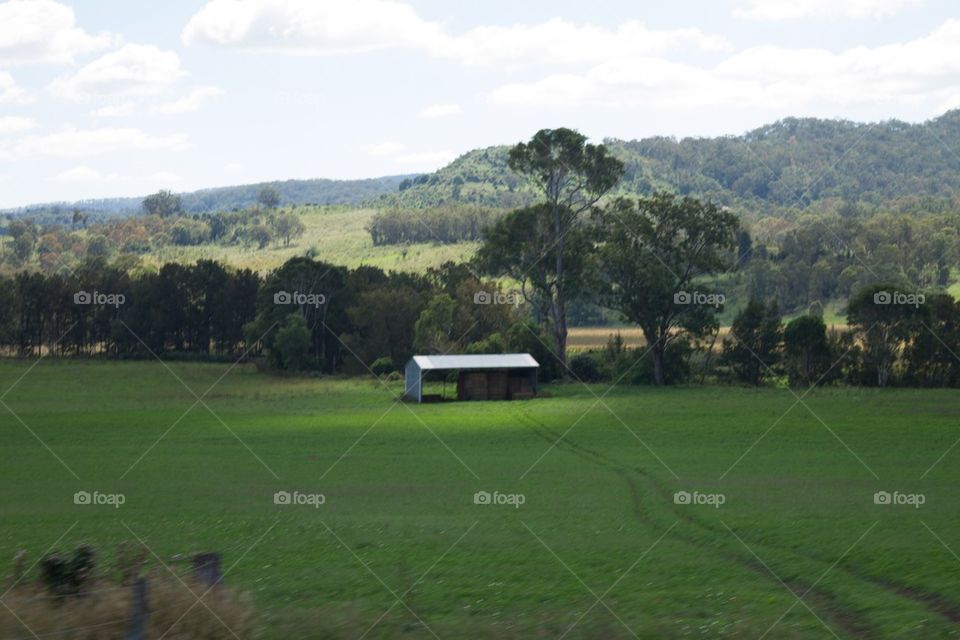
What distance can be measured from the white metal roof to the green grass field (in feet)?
22.6

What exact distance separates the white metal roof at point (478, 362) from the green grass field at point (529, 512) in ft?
22.6

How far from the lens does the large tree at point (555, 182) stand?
88.8 metres

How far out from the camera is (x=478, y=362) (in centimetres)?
6981

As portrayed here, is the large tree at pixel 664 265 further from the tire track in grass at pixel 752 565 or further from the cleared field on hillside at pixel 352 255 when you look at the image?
the cleared field on hillside at pixel 352 255

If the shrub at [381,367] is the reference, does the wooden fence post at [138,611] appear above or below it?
above

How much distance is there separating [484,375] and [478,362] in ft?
3.71

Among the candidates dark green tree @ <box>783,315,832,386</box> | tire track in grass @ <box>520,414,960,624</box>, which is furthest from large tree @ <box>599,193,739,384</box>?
tire track in grass @ <box>520,414,960,624</box>

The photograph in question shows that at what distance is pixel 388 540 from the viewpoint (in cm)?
2359

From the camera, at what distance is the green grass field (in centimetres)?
1647

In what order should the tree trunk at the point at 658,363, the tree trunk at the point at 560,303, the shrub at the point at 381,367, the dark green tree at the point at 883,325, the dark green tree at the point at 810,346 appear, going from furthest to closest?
the tree trunk at the point at 560,303, the shrub at the point at 381,367, the tree trunk at the point at 658,363, the dark green tree at the point at 883,325, the dark green tree at the point at 810,346

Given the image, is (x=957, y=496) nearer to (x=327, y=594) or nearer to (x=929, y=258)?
(x=327, y=594)

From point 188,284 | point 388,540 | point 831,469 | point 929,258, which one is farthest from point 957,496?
point 929,258

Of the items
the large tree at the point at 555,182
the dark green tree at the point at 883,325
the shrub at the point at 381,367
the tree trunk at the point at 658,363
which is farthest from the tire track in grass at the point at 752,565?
the large tree at the point at 555,182

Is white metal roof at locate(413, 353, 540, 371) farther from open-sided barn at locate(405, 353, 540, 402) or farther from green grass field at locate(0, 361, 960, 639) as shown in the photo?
green grass field at locate(0, 361, 960, 639)
